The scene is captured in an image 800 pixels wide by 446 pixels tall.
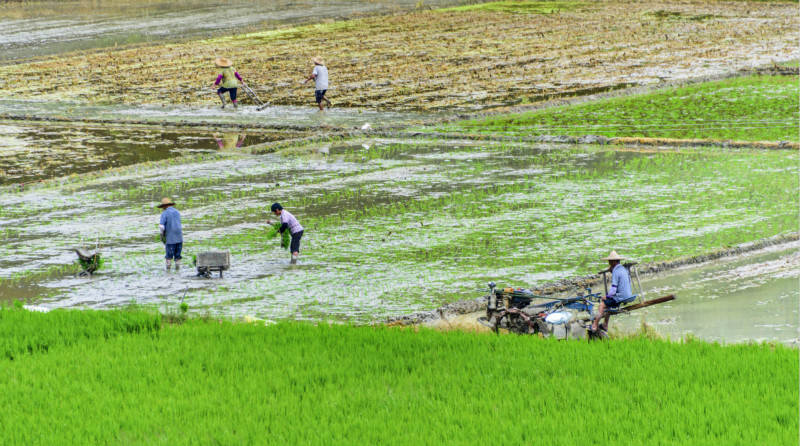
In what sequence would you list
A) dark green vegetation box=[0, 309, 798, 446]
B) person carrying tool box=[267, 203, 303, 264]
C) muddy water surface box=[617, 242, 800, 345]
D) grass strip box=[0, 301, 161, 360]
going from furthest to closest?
person carrying tool box=[267, 203, 303, 264], muddy water surface box=[617, 242, 800, 345], grass strip box=[0, 301, 161, 360], dark green vegetation box=[0, 309, 798, 446]

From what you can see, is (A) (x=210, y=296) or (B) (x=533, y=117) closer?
(A) (x=210, y=296)

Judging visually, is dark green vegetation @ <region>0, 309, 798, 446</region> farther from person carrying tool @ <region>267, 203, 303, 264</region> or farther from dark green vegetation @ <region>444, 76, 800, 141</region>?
dark green vegetation @ <region>444, 76, 800, 141</region>

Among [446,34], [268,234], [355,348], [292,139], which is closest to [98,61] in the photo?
[446,34]

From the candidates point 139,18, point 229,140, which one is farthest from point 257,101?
point 139,18

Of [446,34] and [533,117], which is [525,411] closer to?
[533,117]

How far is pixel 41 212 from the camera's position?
1983 centimetres

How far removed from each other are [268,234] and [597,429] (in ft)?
30.2

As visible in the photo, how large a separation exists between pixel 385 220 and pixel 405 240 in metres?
1.44

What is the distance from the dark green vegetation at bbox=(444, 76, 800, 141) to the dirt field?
2.32m

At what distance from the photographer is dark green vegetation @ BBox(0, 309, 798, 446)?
8.53 metres

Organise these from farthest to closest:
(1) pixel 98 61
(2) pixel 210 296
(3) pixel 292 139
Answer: (1) pixel 98 61 → (3) pixel 292 139 → (2) pixel 210 296

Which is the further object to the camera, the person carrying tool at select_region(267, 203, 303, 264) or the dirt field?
the dirt field

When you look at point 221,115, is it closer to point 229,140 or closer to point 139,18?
point 229,140

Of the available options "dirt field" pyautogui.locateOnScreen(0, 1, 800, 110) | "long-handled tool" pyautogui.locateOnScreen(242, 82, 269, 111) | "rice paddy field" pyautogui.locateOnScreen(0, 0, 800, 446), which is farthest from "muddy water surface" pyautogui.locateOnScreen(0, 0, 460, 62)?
"long-handled tool" pyautogui.locateOnScreen(242, 82, 269, 111)
